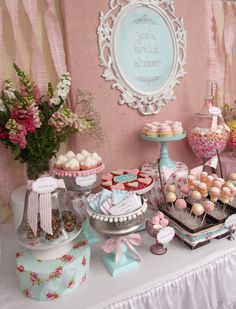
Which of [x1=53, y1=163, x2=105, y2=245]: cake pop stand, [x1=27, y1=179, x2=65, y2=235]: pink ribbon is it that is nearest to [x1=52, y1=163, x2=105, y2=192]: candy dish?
[x1=53, y1=163, x2=105, y2=245]: cake pop stand

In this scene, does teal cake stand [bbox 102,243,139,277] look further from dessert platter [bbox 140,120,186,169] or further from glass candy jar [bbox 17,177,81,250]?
dessert platter [bbox 140,120,186,169]

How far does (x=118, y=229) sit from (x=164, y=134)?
0.59 meters

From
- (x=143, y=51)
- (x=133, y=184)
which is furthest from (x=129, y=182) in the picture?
(x=143, y=51)

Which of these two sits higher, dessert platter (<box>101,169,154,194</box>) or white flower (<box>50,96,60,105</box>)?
white flower (<box>50,96,60,105</box>)

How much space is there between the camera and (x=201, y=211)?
914 millimetres

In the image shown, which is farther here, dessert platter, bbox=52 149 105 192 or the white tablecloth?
dessert platter, bbox=52 149 105 192

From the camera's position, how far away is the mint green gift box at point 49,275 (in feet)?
2.35

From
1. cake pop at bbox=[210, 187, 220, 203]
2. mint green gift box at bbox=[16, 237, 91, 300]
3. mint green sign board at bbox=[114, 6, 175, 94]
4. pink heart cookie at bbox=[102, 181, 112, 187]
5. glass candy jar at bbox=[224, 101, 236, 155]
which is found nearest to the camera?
mint green gift box at bbox=[16, 237, 91, 300]

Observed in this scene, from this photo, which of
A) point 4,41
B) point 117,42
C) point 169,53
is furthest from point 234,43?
point 4,41

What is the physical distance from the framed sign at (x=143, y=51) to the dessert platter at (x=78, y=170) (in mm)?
443

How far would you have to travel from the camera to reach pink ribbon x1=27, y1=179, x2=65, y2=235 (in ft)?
2.41

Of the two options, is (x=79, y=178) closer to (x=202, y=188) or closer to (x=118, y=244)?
(x=118, y=244)

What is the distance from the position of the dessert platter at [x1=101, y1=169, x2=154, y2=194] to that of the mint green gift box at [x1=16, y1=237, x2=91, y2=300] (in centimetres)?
34

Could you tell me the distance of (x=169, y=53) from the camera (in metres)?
1.41
